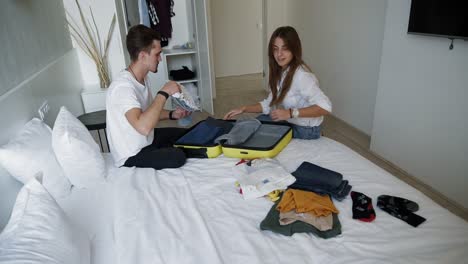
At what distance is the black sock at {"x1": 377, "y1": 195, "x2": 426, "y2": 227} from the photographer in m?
1.23

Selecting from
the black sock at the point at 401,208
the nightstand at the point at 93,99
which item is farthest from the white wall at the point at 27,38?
the black sock at the point at 401,208

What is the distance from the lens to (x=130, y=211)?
1408 mm

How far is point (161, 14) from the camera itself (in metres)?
4.20

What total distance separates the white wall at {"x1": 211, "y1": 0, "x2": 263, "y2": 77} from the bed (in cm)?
492

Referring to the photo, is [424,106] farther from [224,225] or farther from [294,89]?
[224,225]

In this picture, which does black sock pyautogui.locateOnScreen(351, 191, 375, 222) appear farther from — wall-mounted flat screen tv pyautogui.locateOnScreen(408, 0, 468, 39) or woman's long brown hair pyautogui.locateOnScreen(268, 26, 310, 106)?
wall-mounted flat screen tv pyautogui.locateOnScreen(408, 0, 468, 39)

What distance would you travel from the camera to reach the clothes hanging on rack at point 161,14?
4.12 metres

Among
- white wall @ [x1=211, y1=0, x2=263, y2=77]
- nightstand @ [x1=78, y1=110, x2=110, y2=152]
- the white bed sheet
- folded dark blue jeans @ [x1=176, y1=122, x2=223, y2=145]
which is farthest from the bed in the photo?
white wall @ [x1=211, y1=0, x2=263, y2=77]

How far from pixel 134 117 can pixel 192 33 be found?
3.09 meters

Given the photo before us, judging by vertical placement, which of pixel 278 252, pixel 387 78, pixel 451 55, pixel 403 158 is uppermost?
pixel 451 55

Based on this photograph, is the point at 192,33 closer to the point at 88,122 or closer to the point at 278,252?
the point at 88,122

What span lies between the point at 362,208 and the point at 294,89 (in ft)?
3.53

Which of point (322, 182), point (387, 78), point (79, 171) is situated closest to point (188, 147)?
point (79, 171)

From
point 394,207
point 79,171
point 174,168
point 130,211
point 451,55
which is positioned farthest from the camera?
point 451,55
